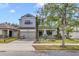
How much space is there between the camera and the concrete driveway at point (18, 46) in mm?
6994

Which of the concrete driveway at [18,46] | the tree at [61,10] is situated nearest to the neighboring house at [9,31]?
the concrete driveway at [18,46]

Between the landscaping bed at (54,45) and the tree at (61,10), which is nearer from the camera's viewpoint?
the tree at (61,10)

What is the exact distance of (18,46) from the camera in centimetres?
744

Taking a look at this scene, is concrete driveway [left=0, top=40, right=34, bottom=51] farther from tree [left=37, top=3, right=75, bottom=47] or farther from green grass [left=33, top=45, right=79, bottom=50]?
tree [left=37, top=3, right=75, bottom=47]

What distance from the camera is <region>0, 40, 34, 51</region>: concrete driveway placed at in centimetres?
699

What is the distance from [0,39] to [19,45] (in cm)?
114

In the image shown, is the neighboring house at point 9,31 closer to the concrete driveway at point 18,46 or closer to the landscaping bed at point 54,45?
the concrete driveway at point 18,46

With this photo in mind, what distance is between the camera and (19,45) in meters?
7.45

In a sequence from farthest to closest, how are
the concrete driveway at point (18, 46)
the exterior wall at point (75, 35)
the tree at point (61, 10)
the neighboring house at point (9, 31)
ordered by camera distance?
the neighboring house at point (9, 31), the exterior wall at point (75, 35), the concrete driveway at point (18, 46), the tree at point (61, 10)

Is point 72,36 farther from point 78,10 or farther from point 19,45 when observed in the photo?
point 19,45

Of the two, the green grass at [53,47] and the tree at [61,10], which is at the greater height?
the tree at [61,10]

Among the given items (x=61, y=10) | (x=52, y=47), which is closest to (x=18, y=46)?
(x=52, y=47)

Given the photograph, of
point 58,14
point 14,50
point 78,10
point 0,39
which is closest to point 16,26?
A: point 0,39

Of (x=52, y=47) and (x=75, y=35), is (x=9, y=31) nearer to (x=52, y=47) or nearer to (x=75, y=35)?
(x=52, y=47)
